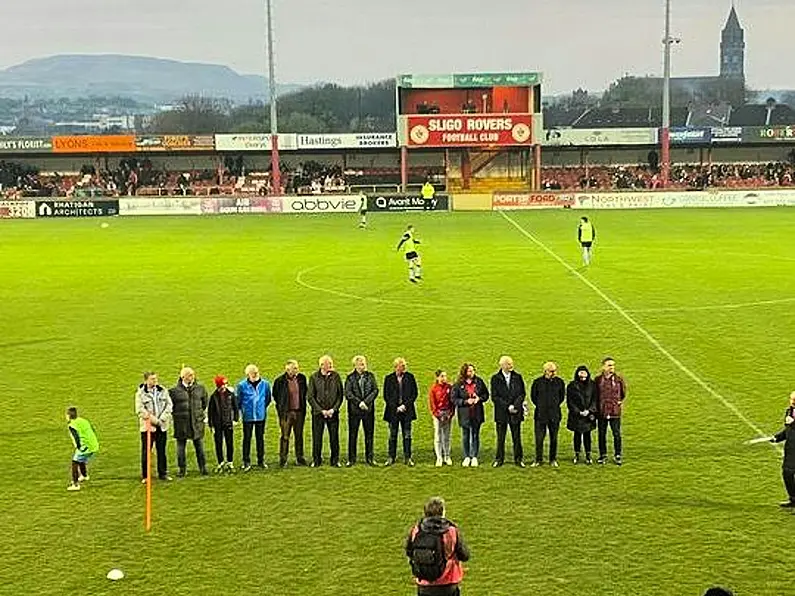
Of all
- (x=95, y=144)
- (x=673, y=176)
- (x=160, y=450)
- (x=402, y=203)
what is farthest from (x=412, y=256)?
(x=673, y=176)

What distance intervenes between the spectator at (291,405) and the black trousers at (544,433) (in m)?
3.29

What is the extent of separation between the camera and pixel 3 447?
1669cm

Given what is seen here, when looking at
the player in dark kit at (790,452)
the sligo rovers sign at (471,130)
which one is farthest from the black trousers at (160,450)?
the sligo rovers sign at (471,130)

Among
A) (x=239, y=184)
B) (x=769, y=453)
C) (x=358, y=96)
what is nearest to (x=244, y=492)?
(x=769, y=453)

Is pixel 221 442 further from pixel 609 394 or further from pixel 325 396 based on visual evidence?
pixel 609 394

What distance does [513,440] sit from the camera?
15.6 m

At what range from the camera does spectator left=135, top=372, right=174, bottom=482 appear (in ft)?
47.5

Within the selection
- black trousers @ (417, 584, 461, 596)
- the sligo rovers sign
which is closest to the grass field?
black trousers @ (417, 584, 461, 596)

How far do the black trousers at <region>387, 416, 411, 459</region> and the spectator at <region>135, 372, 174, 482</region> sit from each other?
3.07 meters

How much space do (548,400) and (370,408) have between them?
2461 millimetres

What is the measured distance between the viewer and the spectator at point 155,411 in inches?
570

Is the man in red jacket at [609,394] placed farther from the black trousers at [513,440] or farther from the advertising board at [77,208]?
the advertising board at [77,208]

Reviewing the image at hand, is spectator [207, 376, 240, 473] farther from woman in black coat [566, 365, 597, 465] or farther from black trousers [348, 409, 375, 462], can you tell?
woman in black coat [566, 365, 597, 465]

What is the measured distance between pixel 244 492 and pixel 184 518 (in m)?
1.18
